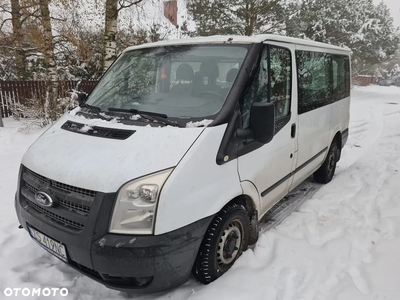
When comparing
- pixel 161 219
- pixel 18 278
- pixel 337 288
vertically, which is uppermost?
pixel 161 219

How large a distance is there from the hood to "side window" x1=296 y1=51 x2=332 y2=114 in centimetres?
187

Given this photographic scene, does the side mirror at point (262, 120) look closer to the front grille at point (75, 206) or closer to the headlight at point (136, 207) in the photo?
the headlight at point (136, 207)

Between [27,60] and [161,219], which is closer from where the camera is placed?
[161,219]

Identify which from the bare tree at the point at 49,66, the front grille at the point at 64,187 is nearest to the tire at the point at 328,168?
the front grille at the point at 64,187

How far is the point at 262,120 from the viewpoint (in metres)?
2.61

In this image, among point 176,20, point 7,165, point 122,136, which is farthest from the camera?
point 176,20

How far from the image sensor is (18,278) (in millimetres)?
2680

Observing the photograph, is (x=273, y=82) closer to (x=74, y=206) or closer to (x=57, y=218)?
(x=74, y=206)

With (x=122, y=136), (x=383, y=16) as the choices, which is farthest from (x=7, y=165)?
(x=383, y=16)

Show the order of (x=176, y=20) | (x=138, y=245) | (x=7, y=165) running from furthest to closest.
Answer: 1. (x=176, y=20)
2. (x=7, y=165)
3. (x=138, y=245)

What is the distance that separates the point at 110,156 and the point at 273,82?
1768 millimetres

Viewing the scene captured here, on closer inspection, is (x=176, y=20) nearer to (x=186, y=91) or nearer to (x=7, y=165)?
(x=7, y=165)

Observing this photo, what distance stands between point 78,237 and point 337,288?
83.3 inches

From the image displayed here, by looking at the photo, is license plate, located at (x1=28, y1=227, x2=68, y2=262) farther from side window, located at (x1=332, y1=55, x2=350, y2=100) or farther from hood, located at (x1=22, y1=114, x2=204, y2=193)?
side window, located at (x1=332, y1=55, x2=350, y2=100)
